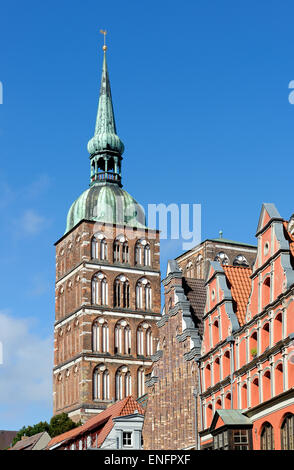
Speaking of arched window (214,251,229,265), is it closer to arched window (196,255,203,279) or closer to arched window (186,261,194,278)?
arched window (196,255,203,279)

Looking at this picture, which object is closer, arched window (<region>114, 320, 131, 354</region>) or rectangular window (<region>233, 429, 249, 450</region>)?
rectangular window (<region>233, 429, 249, 450</region>)

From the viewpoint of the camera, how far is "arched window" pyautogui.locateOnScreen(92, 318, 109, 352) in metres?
103

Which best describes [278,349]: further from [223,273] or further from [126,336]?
[126,336]

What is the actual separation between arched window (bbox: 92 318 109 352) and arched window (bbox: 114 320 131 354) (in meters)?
1.07

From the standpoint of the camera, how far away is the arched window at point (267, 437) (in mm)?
41875

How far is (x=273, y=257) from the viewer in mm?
43719

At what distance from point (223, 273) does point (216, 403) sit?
22.3 feet

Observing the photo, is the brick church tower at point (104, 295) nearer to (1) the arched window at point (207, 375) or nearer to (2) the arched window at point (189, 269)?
(2) the arched window at point (189, 269)

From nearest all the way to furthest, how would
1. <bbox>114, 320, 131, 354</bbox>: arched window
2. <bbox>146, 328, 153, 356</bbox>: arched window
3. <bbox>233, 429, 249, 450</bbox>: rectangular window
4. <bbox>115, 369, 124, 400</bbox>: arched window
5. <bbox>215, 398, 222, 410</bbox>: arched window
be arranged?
<bbox>233, 429, 249, 450</bbox>: rectangular window < <bbox>215, 398, 222, 410</bbox>: arched window < <bbox>115, 369, 124, 400</bbox>: arched window < <bbox>114, 320, 131, 354</bbox>: arched window < <bbox>146, 328, 153, 356</bbox>: arched window

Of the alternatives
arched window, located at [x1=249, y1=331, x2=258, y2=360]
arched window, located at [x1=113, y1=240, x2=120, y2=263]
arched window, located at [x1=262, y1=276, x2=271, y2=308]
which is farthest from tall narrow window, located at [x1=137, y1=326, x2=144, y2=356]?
arched window, located at [x1=262, y1=276, x2=271, y2=308]

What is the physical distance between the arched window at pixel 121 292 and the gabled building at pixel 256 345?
173 ft

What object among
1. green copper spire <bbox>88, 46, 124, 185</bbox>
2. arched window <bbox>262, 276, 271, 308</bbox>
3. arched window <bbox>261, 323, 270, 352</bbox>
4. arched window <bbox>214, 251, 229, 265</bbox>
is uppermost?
green copper spire <bbox>88, 46, 124, 185</bbox>

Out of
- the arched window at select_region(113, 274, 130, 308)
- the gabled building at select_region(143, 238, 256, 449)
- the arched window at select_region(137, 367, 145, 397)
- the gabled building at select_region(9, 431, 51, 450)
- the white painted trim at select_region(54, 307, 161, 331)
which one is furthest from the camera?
the arched window at select_region(113, 274, 130, 308)
